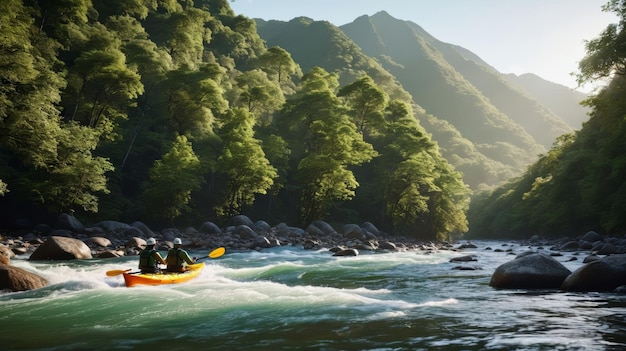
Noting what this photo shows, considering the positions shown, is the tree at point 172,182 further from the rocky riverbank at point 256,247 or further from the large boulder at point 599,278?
the large boulder at point 599,278

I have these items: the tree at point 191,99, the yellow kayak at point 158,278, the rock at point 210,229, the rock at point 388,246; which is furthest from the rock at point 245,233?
the yellow kayak at point 158,278

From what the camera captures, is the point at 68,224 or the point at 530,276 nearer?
the point at 530,276

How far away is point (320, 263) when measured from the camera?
1797 cm

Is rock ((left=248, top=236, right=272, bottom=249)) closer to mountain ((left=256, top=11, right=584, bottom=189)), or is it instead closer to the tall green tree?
the tall green tree

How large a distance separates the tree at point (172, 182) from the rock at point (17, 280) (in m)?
20.7

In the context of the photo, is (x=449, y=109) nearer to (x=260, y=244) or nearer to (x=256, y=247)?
(x=260, y=244)

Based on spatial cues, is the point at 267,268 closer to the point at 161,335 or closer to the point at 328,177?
the point at 161,335

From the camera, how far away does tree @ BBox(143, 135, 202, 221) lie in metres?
31.2

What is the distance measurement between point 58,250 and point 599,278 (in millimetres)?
18941

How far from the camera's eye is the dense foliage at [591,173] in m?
20.5

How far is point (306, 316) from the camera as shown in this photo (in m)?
7.61

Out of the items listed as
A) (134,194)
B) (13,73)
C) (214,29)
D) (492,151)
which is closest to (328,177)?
(134,194)

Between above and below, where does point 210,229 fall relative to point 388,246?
above

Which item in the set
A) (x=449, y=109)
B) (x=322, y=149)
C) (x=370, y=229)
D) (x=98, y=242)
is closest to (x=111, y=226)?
(x=98, y=242)
